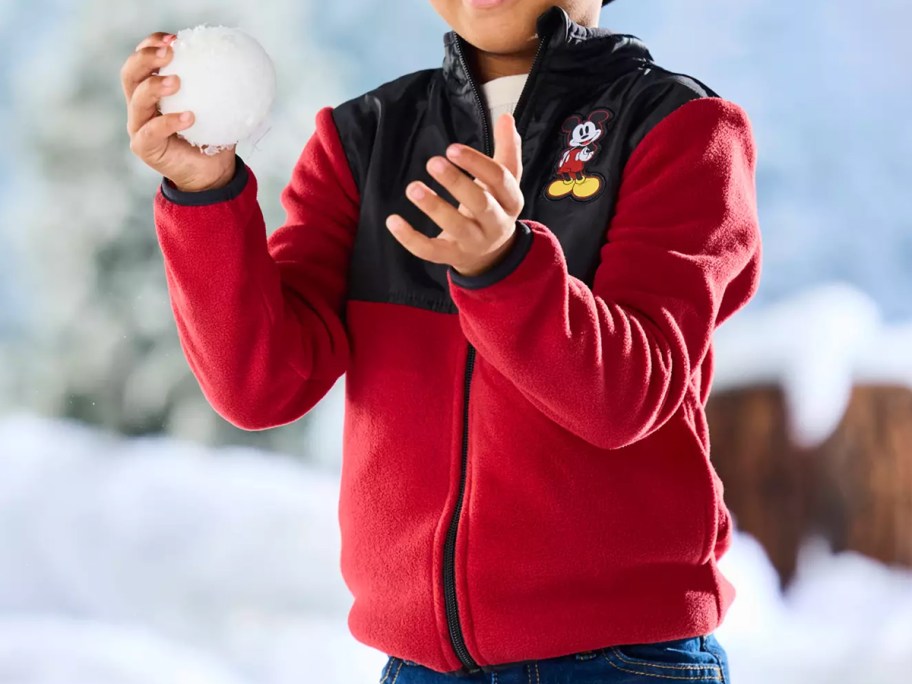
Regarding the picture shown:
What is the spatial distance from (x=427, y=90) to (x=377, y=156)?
0.29ft

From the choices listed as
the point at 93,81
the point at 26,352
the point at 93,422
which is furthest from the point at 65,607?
the point at 93,81

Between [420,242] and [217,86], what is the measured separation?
0.83 feet

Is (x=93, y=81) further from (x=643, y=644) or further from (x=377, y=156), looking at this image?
(x=643, y=644)

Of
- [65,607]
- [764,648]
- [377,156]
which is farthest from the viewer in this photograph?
[65,607]

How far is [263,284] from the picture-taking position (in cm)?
91

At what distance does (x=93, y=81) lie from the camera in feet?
6.15

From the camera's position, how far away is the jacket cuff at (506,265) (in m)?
0.73

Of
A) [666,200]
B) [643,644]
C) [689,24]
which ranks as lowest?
[643,644]

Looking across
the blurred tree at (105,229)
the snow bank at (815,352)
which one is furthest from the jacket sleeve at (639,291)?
the blurred tree at (105,229)

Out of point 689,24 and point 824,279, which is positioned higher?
point 689,24

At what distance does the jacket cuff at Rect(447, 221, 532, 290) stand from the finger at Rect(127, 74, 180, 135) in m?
0.28

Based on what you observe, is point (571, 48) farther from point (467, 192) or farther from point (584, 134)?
point (467, 192)

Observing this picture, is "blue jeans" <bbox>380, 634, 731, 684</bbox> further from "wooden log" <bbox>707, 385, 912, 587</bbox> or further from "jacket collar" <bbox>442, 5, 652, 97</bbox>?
"wooden log" <bbox>707, 385, 912, 587</bbox>

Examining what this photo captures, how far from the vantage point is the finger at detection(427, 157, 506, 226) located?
0.69m
